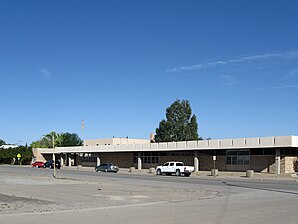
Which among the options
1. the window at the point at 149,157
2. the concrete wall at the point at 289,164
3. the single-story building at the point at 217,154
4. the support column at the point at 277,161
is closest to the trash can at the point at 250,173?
the support column at the point at 277,161

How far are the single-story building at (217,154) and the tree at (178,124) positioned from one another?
66.7ft

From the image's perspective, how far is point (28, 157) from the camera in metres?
100

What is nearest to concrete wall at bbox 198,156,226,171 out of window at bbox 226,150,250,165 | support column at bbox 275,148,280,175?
window at bbox 226,150,250,165

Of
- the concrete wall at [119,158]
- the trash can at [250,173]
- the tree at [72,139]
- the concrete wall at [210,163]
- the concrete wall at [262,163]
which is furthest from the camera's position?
the tree at [72,139]

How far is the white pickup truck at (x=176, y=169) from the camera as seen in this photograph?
48781mm

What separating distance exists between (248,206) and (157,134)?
82.2m

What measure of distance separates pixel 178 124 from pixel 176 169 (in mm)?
45655

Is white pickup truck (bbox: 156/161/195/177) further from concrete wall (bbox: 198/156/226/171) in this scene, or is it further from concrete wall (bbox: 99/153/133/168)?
concrete wall (bbox: 99/153/133/168)

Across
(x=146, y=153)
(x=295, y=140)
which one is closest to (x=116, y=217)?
(x=295, y=140)

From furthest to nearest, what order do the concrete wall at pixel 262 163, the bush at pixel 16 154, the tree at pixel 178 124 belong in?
the bush at pixel 16 154
the tree at pixel 178 124
the concrete wall at pixel 262 163

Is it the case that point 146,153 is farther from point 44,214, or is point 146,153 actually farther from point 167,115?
point 44,214

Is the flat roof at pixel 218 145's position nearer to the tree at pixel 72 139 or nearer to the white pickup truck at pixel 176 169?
the white pickup truck at pixel 176 169

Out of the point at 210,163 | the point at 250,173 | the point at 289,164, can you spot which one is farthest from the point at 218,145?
the point at 289,164

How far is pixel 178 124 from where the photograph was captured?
311 feet
